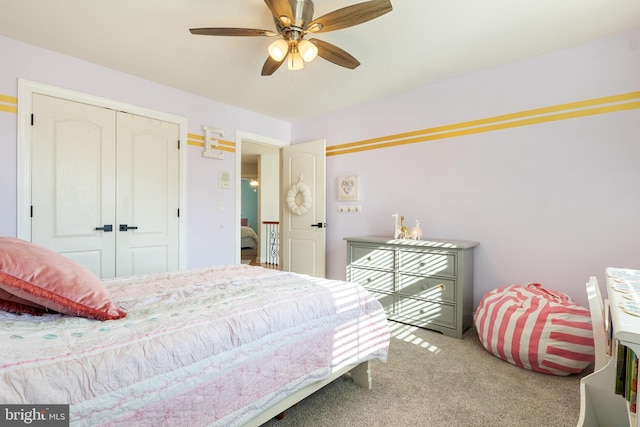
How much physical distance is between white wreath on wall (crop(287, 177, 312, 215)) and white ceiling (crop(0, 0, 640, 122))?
57.8 inches

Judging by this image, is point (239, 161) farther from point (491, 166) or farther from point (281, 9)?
point (491, 166)

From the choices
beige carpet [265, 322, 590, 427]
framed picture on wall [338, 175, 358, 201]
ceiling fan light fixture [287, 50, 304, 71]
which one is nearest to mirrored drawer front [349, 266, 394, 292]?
beige carpet [265, 322, 590, 427]

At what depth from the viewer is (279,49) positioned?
2.17m

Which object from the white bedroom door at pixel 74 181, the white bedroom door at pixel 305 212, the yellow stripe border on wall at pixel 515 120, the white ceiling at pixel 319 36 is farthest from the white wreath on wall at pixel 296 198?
the white bedroom door at pixel 74 181

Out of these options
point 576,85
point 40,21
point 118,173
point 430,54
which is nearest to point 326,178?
point 430,54

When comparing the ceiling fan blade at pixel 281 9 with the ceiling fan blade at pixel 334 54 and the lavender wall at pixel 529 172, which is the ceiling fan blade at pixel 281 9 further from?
the lavender wall at pixel 529 172

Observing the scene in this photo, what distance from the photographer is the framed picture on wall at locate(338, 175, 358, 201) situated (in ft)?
13.5

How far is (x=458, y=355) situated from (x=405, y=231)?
1.34m

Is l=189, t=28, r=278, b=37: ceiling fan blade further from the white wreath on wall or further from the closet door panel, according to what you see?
the white wreath on wall

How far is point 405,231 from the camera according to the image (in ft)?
11.3

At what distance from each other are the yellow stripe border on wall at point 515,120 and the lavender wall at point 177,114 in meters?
1.73

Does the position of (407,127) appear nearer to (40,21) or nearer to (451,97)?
(451,97)

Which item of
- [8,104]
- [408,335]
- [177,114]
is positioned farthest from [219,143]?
[408,335]

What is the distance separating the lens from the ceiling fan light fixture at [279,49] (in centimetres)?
214
